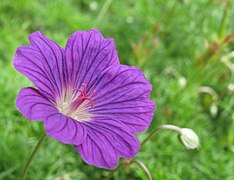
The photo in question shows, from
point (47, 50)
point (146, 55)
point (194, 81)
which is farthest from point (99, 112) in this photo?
point (194, 81)

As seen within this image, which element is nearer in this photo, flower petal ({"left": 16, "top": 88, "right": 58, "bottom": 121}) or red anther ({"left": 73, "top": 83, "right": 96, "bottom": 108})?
flower petal ({"left": 16, "top": 88, "right": 58, "bottom": 121})

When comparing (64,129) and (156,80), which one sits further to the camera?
(156,80)

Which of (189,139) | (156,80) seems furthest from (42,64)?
(156,80)

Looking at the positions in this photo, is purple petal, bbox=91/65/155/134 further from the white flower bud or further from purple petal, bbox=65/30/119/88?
the white flower bud

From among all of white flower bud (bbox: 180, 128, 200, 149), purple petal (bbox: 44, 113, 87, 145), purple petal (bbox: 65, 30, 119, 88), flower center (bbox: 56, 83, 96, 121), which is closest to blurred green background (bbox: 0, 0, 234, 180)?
white flower bud (bbox: 180, 128, 200, 149)

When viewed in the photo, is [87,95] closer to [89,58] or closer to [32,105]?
[89,58]

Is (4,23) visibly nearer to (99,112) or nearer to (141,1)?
(141,1)

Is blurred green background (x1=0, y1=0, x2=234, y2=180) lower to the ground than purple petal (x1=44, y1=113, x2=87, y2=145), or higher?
lower
